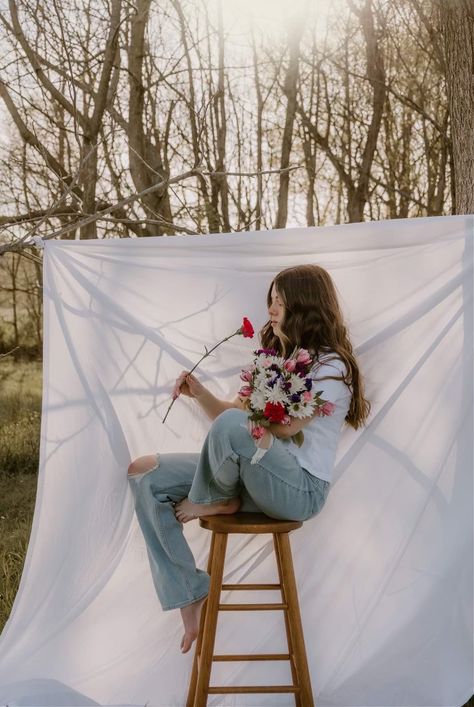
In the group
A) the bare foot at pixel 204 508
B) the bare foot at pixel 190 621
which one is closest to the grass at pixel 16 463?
the bare foot at pixel 190 621

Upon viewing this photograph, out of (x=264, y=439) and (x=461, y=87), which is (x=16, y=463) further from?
(x=264, y=439)

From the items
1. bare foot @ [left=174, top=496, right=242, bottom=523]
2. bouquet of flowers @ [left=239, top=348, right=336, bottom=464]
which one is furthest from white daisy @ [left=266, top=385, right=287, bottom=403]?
bare foot @ [left=174, top=496, right=242, bottom=523]

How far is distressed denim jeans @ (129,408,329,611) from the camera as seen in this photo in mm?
2443

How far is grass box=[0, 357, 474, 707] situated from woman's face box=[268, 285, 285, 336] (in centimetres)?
193

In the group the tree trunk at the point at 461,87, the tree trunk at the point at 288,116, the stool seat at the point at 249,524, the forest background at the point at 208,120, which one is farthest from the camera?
the tree trunk at the point at 288,116

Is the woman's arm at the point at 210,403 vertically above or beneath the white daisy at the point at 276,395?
beneath

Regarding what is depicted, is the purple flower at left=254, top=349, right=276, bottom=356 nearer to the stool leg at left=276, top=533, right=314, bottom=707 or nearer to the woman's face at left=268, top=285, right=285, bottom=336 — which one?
the woman's face at left=268, top=285, right=285, bottom=336

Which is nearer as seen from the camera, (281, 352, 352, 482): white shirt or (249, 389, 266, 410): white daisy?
(249, 389, 266, 410): white daisy

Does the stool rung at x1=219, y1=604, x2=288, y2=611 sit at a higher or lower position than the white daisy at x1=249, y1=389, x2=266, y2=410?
lower

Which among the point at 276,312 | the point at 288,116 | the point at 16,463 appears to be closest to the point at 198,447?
the point at 276,312

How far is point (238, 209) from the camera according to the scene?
6.86 meters

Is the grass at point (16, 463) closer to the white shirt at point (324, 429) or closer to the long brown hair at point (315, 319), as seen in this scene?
the white shirt at point (324, 429)

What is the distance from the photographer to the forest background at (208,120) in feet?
19.3

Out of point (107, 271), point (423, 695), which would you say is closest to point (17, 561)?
point (107, 271)
